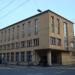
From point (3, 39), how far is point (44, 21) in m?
24.3

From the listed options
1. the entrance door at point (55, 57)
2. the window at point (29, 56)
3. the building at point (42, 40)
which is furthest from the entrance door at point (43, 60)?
the window at point (29, 56)

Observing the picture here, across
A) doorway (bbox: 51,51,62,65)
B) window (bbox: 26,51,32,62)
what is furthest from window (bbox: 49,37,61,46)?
window (bbox: 26,51,32,62)

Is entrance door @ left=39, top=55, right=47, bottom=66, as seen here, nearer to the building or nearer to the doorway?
the building

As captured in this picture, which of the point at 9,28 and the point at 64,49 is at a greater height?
the point at 9,28

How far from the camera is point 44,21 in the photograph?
50.8 m

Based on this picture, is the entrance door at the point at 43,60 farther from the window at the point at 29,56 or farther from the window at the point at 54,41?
the window at the point at 54,41

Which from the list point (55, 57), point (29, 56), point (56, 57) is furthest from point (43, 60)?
point (29, 56)

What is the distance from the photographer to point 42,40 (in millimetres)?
50031

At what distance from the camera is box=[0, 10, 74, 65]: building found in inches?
1970

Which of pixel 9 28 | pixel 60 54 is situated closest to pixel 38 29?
pixel 60 54

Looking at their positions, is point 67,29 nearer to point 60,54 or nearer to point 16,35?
point 60,54

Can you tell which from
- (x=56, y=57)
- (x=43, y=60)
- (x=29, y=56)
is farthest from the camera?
(x=29, y=56)

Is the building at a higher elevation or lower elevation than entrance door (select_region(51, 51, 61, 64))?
higher

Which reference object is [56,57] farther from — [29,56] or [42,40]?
[29,56]
